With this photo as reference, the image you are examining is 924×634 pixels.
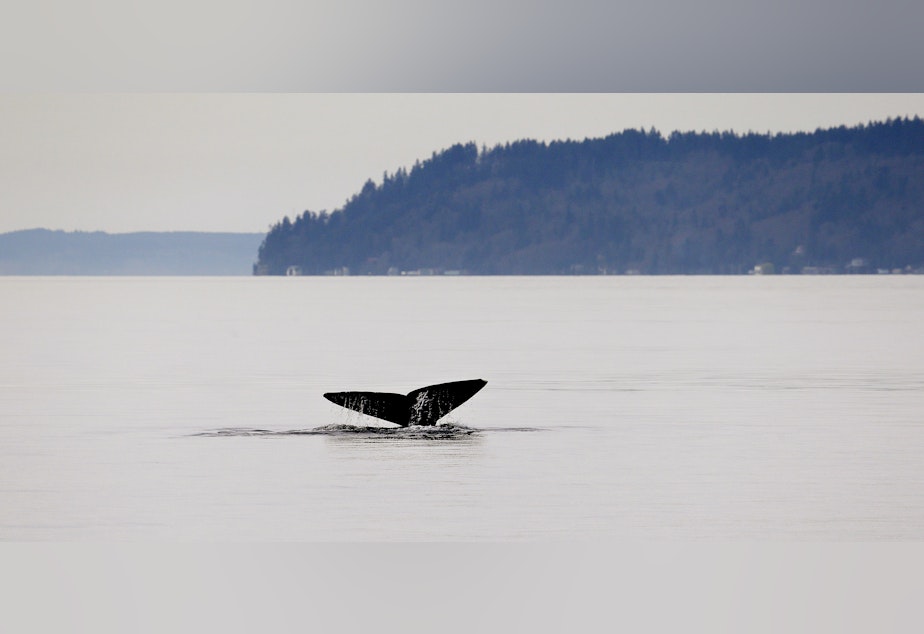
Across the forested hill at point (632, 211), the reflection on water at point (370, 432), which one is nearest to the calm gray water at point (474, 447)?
the reflection on water at point (370, 432)

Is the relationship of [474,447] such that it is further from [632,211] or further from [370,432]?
[632,211]

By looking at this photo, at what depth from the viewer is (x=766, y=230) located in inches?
5561

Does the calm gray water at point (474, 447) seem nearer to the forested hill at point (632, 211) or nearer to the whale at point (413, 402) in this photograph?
the whale at point (413, 402)

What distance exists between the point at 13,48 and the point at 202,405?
8124mm

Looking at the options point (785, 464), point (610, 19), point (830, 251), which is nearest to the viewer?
point (610, 19)

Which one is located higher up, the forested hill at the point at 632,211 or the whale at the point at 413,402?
the forested hill at the point at 632,211

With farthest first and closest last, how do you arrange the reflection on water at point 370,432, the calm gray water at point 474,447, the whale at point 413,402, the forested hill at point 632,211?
the forested hill at point 632,211
the whale at point 413,402
the reflection on water at point 370,432
the calm gray water at point 474,447

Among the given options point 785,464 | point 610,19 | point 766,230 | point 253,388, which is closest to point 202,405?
point 253,388

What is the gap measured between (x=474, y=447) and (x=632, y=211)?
12797 centimetres

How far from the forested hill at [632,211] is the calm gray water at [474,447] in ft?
343

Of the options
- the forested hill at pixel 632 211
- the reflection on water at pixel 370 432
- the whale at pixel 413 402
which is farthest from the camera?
the forested hill at pixel 632 211

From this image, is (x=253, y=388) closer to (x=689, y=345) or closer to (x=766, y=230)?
(x=689, y=345)

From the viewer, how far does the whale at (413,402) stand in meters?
15.0

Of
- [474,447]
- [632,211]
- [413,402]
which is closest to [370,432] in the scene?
[413,402]
